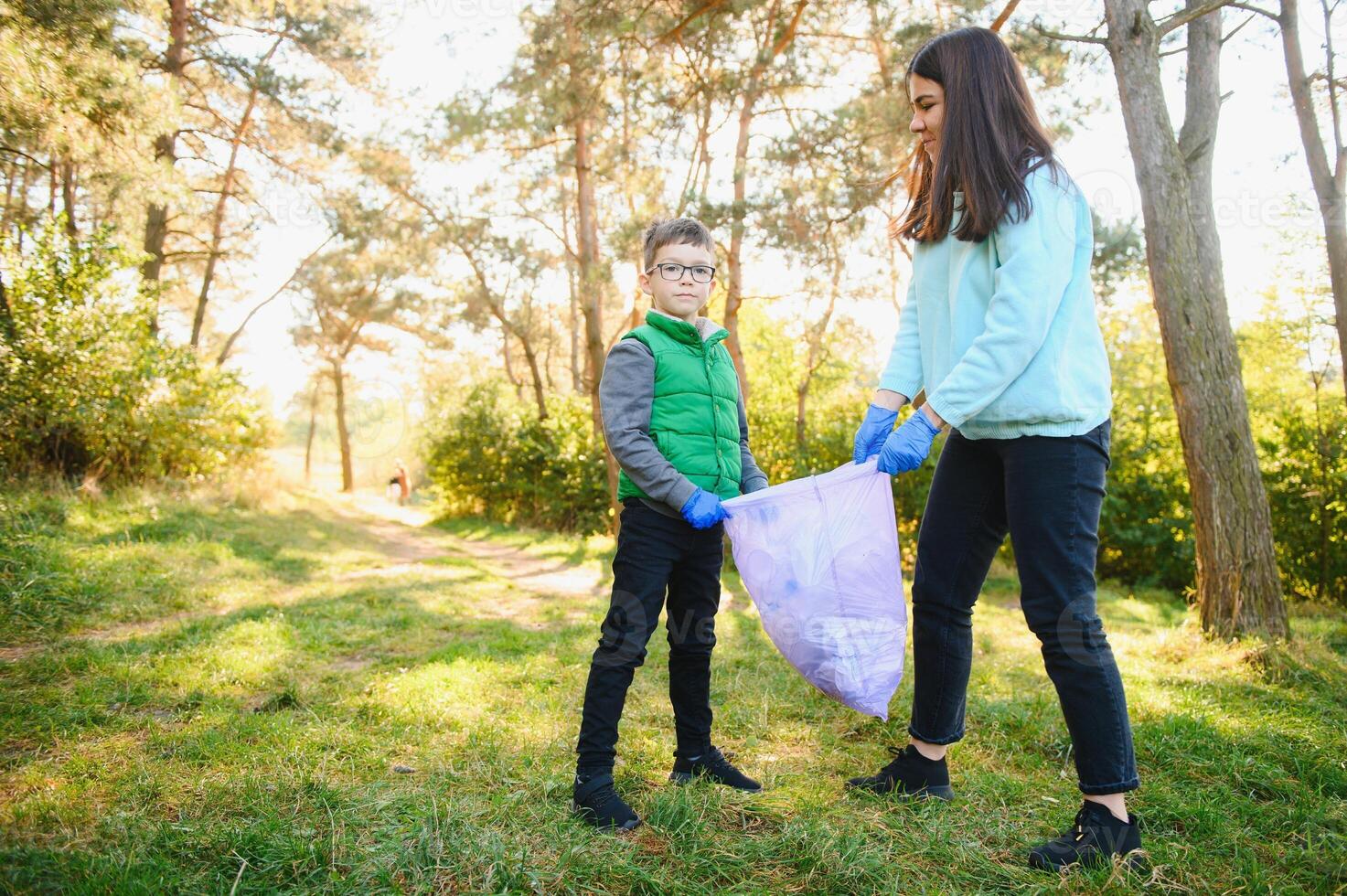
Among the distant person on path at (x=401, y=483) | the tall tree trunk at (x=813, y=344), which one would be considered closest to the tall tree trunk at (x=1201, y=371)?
the tall tree trunk at (x=813, y=344)

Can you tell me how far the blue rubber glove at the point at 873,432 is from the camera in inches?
86.7

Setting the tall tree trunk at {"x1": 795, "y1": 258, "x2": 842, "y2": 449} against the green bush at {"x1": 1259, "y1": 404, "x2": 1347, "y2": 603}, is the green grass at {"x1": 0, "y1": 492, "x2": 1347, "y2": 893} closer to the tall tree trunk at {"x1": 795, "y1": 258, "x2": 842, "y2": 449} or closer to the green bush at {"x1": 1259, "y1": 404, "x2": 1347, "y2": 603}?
the green bush at {"x1": 1259, "y1": 404, "x2": 1347, "y2": 603}

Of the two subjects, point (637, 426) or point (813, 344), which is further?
point (813, 344)

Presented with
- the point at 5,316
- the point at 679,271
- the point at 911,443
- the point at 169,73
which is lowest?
the point at 911,443

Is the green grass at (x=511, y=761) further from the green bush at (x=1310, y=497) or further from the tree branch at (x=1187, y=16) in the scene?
the tree branch at (x=1187, y=16)

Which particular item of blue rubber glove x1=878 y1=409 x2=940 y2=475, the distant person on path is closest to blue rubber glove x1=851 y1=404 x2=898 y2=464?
blue rubber glove x1=878 y1=409 x2=940 y2=475

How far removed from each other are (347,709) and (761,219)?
6.30 metres

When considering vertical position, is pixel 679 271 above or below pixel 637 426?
above

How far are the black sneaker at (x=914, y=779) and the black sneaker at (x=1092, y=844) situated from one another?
1.15 feet

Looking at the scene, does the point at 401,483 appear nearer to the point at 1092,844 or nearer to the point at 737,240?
the point at 737,240

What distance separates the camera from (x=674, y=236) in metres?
2.30

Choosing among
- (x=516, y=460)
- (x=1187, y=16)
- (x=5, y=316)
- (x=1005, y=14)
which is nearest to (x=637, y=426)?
(x=1187, y=16)

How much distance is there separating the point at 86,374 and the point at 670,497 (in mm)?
7168

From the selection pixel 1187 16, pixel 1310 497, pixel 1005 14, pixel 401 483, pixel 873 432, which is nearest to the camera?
pixel 873 432
